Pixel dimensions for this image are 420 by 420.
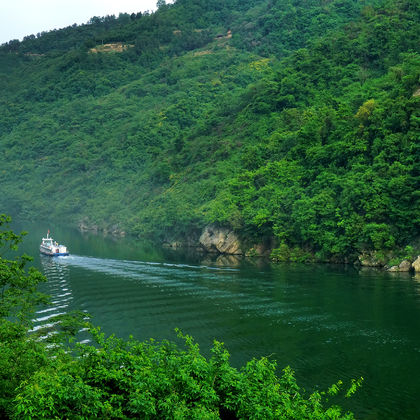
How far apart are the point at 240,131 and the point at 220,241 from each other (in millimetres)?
28161

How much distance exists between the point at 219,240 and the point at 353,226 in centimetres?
2053

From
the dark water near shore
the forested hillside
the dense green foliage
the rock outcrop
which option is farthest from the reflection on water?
the forested hillside

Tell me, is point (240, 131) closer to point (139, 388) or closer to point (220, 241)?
point (220, 241)

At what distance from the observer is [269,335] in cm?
3366

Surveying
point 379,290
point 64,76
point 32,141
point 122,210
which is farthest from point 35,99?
point 379,290

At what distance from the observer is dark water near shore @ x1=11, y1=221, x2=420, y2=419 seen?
27578 mm

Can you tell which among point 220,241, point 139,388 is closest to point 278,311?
point 139,388

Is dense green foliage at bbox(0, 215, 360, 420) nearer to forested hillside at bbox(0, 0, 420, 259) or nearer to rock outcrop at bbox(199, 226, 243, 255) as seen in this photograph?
forested hillside at bbox(0, 0, 420, 259)

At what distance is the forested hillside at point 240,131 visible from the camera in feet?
200

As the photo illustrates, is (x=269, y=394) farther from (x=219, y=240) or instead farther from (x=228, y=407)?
(x=219, y=240)

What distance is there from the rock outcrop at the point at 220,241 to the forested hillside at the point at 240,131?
1.27 meters

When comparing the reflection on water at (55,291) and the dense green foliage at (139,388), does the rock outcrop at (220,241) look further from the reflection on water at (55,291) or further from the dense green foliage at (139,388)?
the dense green foliage at (139,388)

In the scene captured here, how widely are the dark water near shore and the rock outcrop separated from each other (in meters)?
7.94

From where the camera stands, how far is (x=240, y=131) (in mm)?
95062
